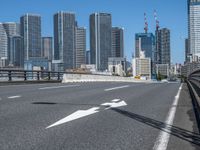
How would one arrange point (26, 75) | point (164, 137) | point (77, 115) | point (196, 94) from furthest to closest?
1. point (26, 75)
2. point (196, 94)
3. point (77, 115)
4. point (164, 137)

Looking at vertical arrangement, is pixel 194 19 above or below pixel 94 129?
above

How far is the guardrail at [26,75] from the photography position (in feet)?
112

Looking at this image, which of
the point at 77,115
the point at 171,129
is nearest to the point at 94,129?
the point at 171,129

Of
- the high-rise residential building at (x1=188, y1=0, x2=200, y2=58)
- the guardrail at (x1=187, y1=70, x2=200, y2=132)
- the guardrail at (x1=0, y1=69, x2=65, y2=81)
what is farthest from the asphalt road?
the high-rise residential building at (x1=188, y1=0, x2=200, y2=58)

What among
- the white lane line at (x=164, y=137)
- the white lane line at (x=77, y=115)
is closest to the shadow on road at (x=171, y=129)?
the white lane line at (x=164, y=137)

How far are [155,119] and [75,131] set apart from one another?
10.3 feet

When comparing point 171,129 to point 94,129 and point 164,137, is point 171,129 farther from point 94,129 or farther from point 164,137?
point 94,129

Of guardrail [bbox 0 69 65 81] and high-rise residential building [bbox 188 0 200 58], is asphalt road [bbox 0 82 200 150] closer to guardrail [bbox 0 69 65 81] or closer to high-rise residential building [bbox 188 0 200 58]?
guardrail [bbox 0 69 65 81]

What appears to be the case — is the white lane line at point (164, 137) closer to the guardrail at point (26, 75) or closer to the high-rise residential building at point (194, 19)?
the guardrail at point (26, 75)

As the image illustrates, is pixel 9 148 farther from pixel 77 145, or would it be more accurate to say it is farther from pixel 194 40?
pixel 194 40

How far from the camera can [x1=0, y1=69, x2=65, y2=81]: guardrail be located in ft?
112

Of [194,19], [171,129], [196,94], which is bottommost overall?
[171,129]

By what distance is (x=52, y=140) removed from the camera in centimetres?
741

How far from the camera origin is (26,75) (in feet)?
124
